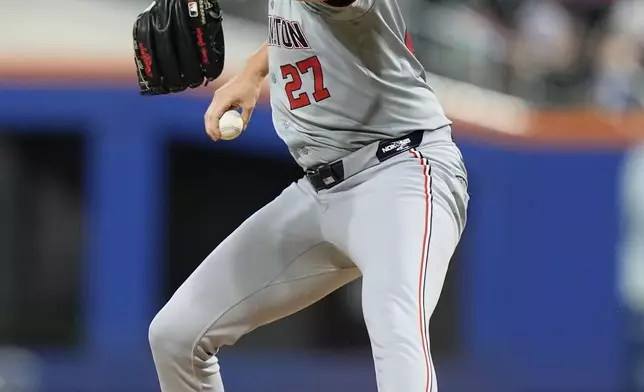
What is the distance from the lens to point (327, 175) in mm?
2395

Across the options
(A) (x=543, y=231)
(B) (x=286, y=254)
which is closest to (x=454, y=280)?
(A) (x=543, y=231)

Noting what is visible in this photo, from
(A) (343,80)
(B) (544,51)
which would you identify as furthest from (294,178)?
(A) (343,80)

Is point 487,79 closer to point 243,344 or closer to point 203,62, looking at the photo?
point 243,344

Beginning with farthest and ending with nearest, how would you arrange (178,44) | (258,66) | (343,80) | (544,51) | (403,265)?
(544,51)
(258,66)
(178,44)
(343,80)
(403,265)

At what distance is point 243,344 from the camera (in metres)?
5.93

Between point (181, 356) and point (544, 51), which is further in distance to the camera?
point (544, 51)

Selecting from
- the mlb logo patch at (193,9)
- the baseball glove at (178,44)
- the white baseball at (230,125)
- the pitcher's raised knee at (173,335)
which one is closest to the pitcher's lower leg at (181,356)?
the pitcher's raised knee at (173,335)

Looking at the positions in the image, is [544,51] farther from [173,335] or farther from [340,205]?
[173,335]

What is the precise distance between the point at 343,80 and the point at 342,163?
20 cm

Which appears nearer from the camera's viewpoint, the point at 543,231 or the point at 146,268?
the point at 146,268

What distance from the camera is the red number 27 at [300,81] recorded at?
2324mm

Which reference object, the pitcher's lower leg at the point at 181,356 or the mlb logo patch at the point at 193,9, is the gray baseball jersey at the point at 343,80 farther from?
the pitcher's lower leg at the point at 181,356

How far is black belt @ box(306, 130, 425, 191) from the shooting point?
7.68 feet

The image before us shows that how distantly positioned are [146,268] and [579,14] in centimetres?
325
